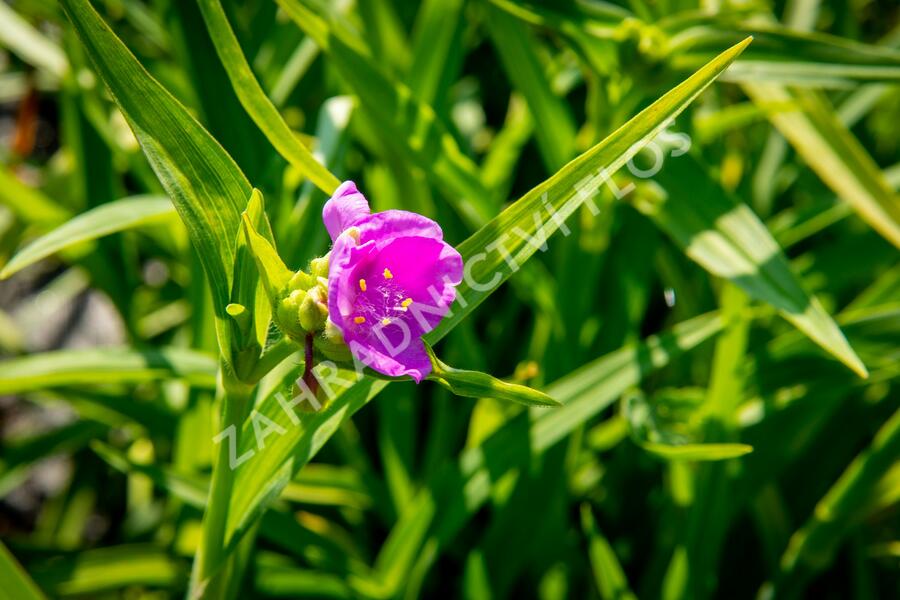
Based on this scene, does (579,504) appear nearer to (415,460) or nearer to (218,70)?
(415,460)

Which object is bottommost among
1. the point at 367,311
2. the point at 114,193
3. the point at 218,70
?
the point at 367,311

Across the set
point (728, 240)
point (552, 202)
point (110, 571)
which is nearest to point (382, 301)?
point (552, 202)

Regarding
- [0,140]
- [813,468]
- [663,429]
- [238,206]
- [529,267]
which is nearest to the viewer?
[238,206]

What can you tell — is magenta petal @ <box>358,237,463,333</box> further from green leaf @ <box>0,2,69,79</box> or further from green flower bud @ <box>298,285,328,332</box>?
green leaf @ <box>0,2,69,79</box>

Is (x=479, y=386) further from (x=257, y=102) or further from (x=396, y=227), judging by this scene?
(x=257, y=102)

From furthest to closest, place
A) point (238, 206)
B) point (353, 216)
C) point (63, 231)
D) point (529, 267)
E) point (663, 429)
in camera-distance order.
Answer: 1. point (529, 267)
2. point (663, 429)
3. point (63, 231)
4. point (238, 206)
5. point (353, 216)

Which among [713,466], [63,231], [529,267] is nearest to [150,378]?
[63,231]
